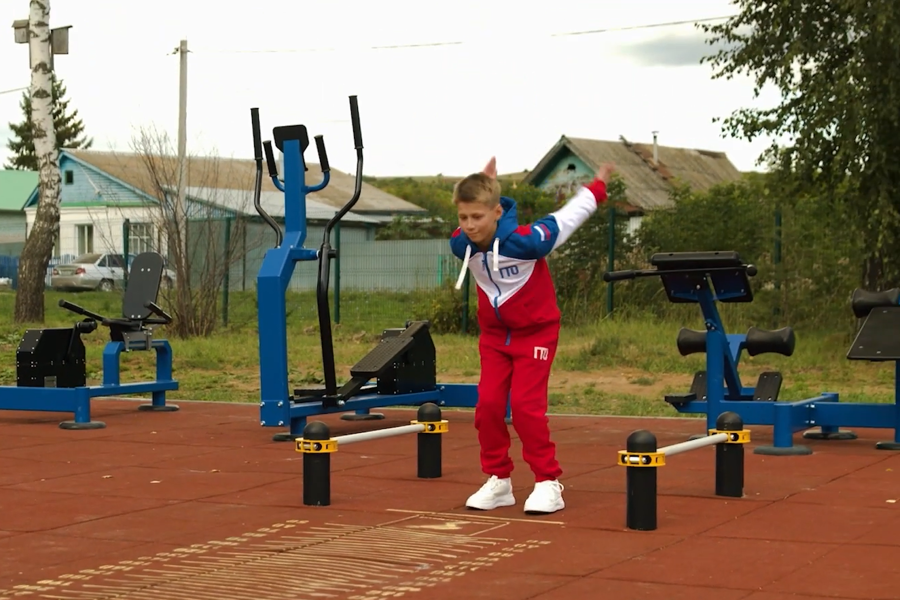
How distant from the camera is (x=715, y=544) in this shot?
582 centimetres

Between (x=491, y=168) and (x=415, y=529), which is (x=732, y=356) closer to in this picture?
(x=491, y=168)

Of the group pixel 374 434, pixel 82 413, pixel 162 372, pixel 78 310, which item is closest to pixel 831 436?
pixel 374 434

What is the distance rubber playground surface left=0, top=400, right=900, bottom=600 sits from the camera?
5121 mm

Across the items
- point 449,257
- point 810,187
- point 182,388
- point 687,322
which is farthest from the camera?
point 449,257

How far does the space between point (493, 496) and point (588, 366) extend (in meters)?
9.18

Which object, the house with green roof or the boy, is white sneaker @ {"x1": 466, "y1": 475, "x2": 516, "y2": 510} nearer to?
the boy

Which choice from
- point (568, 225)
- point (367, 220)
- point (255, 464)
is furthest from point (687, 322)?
point (367, 220)

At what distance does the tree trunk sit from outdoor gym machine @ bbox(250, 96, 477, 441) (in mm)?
14874

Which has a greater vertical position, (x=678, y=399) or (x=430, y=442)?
(x=678, y=399)

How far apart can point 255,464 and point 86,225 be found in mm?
48343

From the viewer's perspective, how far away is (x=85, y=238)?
55031mm

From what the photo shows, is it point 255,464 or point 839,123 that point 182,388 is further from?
point 839,123

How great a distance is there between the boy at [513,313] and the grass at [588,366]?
511 centimetres

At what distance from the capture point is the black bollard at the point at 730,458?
696cm
